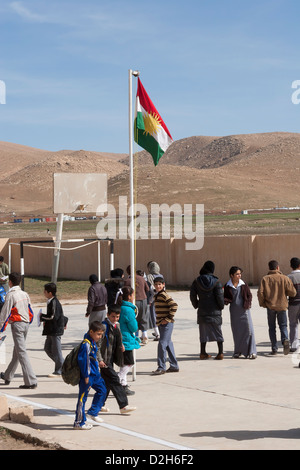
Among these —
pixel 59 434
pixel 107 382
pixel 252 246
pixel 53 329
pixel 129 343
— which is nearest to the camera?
pixel 59 434

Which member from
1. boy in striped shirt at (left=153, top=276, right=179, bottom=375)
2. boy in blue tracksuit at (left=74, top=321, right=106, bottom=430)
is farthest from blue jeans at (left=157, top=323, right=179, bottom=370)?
boy in blue tracksuit at (left=74, top=321, right=106, bottom=430)

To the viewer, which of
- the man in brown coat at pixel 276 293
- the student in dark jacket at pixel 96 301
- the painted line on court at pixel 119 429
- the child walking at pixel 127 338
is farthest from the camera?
the student in dark jacket at pixel 96 301

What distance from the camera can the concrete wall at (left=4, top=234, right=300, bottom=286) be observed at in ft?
92.7

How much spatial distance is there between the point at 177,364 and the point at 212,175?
148824 millimetres

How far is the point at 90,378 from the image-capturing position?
920cm

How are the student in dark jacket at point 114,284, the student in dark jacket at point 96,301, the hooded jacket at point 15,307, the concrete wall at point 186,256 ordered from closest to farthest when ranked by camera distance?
the hooded jacket at point 15,307
the student in dark jacket at point 96,301
the student in dark jacket at point 114,284
the concrete wall at point 186,256

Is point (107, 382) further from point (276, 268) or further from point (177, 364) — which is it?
point (276, 268)

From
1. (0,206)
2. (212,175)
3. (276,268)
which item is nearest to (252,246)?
(276,268)

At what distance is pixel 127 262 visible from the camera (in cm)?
3231

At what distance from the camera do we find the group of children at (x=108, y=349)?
8.99 m

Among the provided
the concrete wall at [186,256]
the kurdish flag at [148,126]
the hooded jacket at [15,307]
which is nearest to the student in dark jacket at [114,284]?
the kurdish flag at [148,126]

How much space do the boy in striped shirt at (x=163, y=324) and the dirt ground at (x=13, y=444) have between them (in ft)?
12.5

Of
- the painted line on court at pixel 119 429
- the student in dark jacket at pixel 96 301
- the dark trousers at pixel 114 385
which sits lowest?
the painted line on court at pixel 119 429

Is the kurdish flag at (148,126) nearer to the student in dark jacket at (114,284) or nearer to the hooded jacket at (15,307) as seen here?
the student in dark jacket at (114,284)
